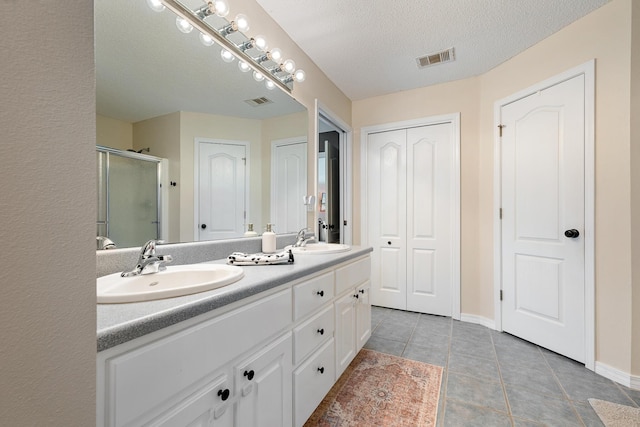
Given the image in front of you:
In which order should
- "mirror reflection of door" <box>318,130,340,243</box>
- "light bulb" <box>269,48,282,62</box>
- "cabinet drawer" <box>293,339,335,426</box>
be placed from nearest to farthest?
"cabinet drawer" <box>293,339,335,426</box>, "light bulb" <box>269,48,282,62</box>, "mirror reflection of door" <box>318,130,340,243</box>

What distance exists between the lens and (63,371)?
40 centimetres

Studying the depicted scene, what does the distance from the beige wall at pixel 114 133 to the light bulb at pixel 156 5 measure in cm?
53

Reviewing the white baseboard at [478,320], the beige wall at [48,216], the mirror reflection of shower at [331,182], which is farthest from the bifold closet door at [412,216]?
the beige wall at [48,216]

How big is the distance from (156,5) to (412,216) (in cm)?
265

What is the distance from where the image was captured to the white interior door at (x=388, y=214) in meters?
3.06

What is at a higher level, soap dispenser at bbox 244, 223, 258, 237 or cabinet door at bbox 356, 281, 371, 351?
soap dispenser at bbox 244, 223, 258, 237

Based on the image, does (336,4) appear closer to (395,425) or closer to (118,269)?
(118,269)

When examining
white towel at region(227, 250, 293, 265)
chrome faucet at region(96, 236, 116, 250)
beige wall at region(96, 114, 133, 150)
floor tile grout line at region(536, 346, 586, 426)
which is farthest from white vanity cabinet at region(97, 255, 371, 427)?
floor tile grout line at region(536, 346, 586, 426)

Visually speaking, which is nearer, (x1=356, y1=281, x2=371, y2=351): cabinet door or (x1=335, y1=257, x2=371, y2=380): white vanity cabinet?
(x1=335, y1=257, x2=371, y2=380): white vanity cabinet

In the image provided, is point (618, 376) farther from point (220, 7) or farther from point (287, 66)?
point (220, 7)

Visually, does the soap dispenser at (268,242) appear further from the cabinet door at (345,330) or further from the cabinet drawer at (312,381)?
the cabinet drawer at (312,381)

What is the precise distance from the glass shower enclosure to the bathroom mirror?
5 centimetres

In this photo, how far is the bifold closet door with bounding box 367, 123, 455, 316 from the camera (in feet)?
9.38

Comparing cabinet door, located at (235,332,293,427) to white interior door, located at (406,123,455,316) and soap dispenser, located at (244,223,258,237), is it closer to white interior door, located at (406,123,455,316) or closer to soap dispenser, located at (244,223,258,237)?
soap dispenser, located at (244,223,258,237)
